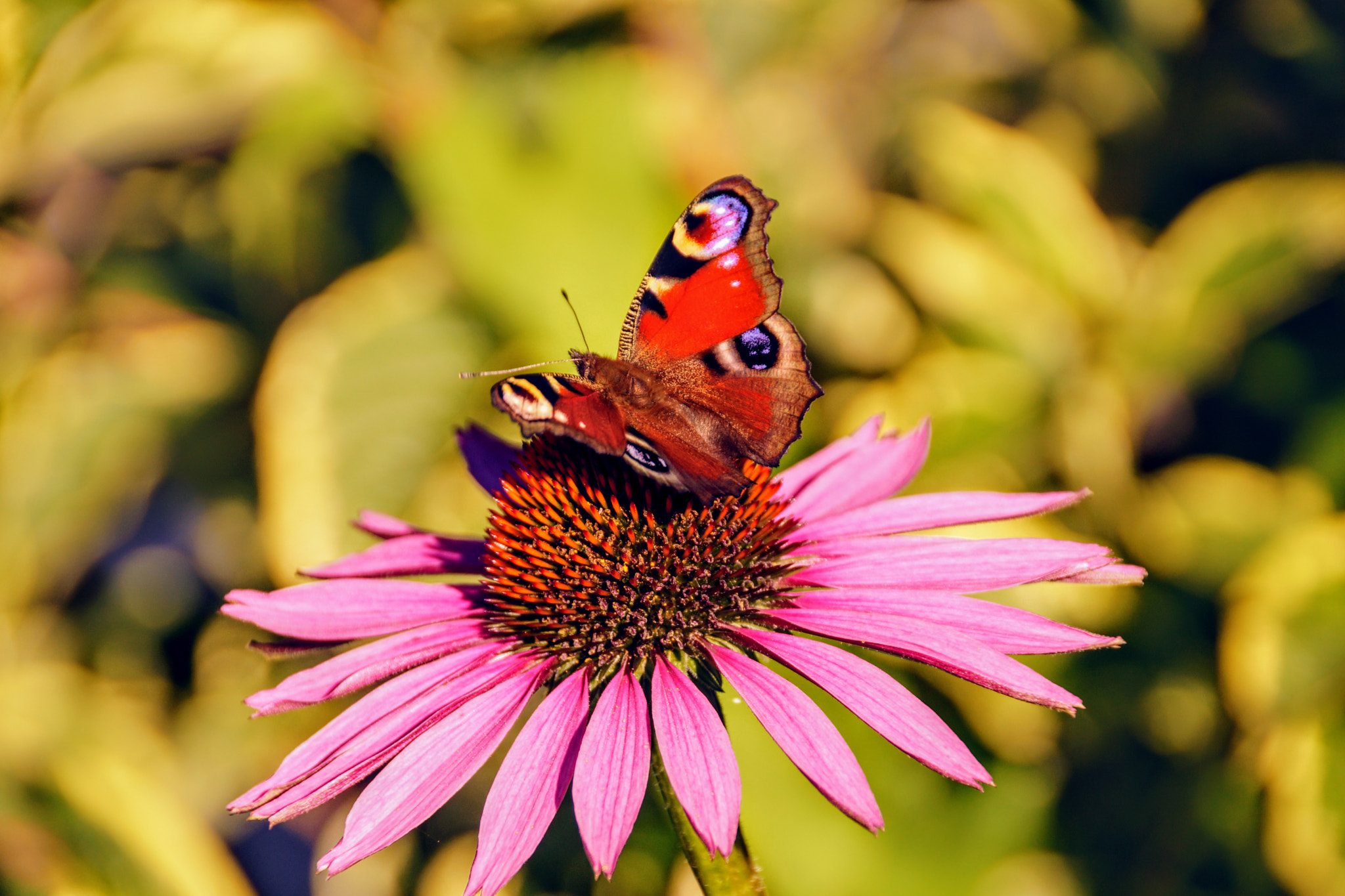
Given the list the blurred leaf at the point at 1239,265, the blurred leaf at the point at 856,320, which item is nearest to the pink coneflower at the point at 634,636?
the blurred leaf at the point at 856,320

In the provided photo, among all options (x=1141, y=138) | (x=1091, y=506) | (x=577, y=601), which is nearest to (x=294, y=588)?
(x=577, y=601)

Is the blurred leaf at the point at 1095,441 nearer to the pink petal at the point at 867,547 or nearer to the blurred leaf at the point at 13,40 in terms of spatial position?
the pink petal at the point at 867,547

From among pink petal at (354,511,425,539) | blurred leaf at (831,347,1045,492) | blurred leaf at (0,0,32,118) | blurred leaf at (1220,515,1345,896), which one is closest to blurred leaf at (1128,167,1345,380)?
blurred leaf at (831,347,1045,492)

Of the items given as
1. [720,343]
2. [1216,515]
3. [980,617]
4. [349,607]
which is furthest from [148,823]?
[1216,515]

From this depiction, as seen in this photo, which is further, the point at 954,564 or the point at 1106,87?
the point at 1106,87

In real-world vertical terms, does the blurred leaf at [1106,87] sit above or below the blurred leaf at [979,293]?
above

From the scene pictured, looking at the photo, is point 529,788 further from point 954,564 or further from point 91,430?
point 91,430

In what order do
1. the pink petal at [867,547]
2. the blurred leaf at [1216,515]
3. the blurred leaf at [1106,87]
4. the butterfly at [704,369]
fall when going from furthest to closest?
the blurred leaf at [1106,87], the blurred leaf at [1216,515], the pink petal at [867,547], the butterfly at [704,369]

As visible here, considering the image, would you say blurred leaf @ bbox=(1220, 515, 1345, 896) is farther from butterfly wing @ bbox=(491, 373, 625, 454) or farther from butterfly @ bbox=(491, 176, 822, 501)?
butterfly wing @ bbox=(491, 373, 625, 454)
